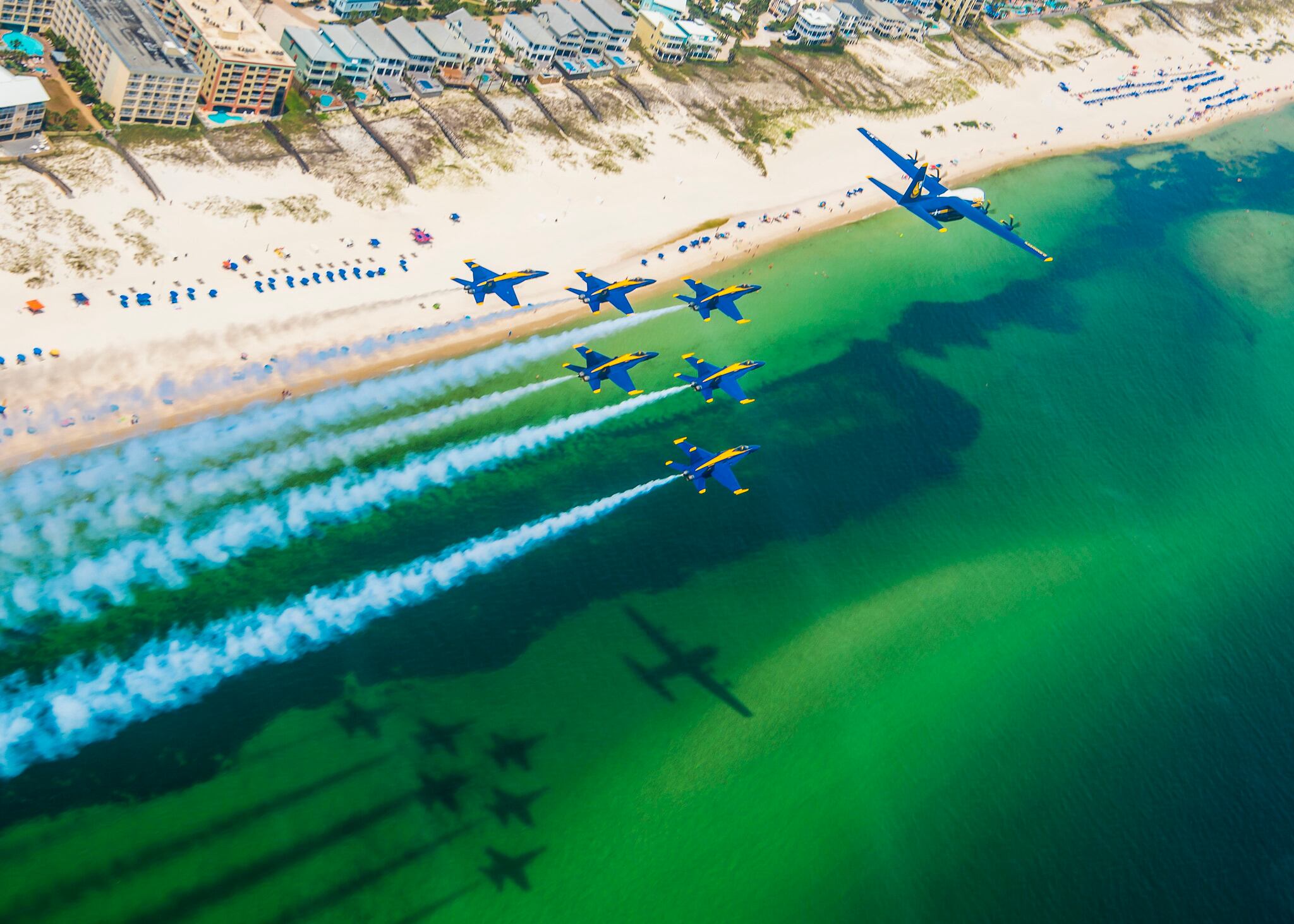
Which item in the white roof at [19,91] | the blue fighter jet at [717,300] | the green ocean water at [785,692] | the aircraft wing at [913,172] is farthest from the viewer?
the aircraft wing at [913,172]

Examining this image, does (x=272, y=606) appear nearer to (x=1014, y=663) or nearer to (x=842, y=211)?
(x=1014, y=663)

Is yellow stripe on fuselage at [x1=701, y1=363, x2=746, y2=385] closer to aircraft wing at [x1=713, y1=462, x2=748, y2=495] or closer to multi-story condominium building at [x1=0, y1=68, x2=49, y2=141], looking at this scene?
aircraft wing at [x1=713, y1=462, x2=748, y2=495]

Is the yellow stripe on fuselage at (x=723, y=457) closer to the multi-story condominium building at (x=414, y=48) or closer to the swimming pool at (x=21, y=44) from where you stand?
the multi-story condominium building at (x=414, y=48)

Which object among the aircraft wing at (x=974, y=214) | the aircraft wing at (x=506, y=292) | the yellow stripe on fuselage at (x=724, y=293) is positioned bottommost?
the aircraft wing at (x=506, y=292)

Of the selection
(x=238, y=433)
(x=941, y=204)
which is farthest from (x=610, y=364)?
(x=941, y=204)

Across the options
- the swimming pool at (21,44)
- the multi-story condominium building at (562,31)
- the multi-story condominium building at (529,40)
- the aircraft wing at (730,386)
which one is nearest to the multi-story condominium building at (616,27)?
the multi-story condominium building at (562,31)

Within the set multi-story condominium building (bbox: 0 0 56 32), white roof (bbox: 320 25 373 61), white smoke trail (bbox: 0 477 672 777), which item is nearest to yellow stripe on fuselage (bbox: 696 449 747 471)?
white smoke trail (bbox: 0 477 672 777)

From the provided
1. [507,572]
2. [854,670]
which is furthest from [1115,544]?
[507,572]

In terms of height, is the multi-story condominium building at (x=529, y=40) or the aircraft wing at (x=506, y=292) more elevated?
the multi-story condominium building at (x=529, y=40)

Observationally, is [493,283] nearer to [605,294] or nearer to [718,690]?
[605,294]
